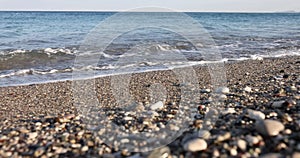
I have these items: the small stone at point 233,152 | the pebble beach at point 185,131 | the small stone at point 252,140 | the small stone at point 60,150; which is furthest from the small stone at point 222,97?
the small stone at point 60,150

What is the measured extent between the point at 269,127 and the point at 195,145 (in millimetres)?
712

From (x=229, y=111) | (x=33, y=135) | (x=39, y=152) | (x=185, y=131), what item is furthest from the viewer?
(x=229, y=111)

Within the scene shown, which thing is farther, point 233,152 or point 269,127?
point 269,127

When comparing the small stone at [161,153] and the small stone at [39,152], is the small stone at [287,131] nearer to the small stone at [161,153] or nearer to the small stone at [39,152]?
the small stone at [161,153]

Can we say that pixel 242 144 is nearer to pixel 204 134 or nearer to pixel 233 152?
pixel 233 152

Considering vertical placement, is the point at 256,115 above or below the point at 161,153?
above

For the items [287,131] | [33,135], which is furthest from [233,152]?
[33,135]

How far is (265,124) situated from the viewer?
10.1 ft

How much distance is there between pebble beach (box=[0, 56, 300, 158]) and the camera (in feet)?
9.64

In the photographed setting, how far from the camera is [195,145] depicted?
9.73 feet

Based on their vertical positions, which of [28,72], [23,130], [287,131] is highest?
[287,131]

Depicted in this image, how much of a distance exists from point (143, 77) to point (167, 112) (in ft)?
14.1

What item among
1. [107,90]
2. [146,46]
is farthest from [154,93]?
[146,46]

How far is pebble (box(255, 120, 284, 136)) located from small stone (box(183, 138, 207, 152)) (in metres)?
0.55
